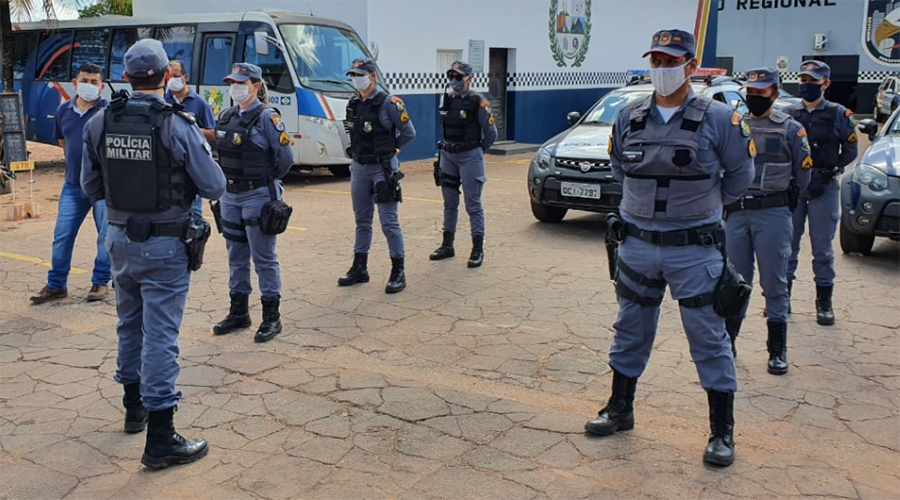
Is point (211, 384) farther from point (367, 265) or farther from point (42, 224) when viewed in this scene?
point (42, 224)

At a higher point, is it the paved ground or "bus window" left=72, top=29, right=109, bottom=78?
"bus window" left=72, top=29, right=109, bottom=78

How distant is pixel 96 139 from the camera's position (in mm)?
4043

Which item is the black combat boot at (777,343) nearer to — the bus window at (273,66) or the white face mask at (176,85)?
the white face mask at (176,85)

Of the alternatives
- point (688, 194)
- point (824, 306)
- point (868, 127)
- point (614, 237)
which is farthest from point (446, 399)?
point (868, 127)

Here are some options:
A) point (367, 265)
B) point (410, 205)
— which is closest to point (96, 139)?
point (367, 265)

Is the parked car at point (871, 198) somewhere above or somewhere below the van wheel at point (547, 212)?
above

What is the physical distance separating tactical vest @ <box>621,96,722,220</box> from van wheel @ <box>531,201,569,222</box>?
567cm

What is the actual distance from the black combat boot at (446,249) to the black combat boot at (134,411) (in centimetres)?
407

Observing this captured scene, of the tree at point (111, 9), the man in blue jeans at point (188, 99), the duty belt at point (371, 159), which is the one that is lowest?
the duty belt at point (371, 159)

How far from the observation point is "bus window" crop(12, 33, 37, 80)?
57.5ft

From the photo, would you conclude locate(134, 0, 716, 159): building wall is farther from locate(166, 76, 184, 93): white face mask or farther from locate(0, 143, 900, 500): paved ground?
locate(0, 143, 900, 500): paved ground

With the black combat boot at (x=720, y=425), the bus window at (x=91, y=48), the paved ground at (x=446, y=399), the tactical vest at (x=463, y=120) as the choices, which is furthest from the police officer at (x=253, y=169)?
the bus window at (x=91, y=48)

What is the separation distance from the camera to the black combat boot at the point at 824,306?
6.07m

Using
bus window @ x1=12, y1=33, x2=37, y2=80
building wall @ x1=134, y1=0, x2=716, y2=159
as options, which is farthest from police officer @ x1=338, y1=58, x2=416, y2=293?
bus window @ x1=12, y1=33, x2=37, y2=80
